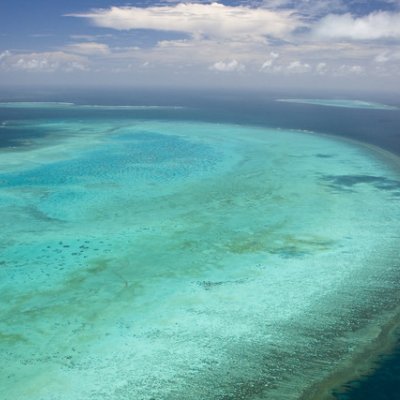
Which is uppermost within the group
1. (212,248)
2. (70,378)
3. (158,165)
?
(158,165)

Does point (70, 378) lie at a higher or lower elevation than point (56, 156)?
lower

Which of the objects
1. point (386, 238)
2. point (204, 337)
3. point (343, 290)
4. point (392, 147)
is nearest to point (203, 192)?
point (386, 238)

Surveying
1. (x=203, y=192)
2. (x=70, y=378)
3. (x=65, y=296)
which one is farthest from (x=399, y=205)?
(x=70, y=378)

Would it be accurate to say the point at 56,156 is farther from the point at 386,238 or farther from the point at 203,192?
the point at 386,238

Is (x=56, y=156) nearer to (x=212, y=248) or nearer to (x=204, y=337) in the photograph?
(x=212, y=248)

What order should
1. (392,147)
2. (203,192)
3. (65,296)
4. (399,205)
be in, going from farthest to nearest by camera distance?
(392,147)
(203,192)
(399,205)
(65,296)

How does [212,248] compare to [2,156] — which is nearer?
[212,248]

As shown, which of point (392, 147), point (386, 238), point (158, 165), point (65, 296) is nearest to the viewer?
point (65, 296)
